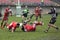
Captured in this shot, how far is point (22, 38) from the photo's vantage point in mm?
18938

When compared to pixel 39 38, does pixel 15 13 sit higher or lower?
lower

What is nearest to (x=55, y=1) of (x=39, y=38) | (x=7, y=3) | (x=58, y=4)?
(x=58, y=4)

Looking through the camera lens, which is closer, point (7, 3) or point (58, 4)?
point (7, 3)

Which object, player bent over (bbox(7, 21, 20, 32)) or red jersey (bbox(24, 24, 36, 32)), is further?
red jersey (bbox(24, 24, 36, 32))

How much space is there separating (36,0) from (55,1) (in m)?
3.88

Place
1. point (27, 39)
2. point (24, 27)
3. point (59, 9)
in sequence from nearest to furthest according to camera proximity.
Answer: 1. point (27, 39)
2. point (24, 27)
3. point (59, 9)

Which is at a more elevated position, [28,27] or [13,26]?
[13,26]

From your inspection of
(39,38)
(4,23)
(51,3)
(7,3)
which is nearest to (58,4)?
(51,3)

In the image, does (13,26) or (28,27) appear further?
(28,27)

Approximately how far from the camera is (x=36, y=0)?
6116 centimetres

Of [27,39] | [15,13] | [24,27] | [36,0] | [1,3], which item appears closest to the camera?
[27,39]

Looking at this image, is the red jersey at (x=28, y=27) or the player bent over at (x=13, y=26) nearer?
the player bent over at (x=13, y=26)

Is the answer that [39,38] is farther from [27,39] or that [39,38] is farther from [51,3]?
[51,3]

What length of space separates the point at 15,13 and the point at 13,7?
2966mm
